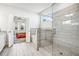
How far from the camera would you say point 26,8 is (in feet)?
7.38

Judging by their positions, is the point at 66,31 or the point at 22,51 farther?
the point at 66,31

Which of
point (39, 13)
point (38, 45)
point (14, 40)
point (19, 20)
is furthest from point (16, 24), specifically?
point (38, 45)

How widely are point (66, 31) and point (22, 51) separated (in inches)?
41.7

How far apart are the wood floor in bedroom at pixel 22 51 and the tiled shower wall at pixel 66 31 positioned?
0.33 m

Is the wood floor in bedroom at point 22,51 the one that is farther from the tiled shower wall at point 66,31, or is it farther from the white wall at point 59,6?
the white wall at point 59,6

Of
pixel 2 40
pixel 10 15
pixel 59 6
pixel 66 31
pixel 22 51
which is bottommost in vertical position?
pixel 22 51

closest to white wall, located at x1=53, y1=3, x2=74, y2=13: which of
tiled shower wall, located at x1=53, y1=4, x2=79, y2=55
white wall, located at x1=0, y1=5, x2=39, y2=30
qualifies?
tiled shower wall, located at x1=53, y1=4, x2=79, y2=55

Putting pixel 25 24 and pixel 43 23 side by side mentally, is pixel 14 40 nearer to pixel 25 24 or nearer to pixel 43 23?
pixel 25 24

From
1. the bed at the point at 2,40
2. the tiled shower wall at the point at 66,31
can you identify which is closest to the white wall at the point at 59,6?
the tiled shower wall at the point at 66,31

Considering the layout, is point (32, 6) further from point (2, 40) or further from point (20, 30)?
point (2, 40)

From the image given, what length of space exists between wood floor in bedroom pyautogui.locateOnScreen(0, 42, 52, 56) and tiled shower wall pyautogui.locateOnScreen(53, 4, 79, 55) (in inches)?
12.8

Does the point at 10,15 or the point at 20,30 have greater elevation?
the point at 10,15

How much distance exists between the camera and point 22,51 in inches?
88.6

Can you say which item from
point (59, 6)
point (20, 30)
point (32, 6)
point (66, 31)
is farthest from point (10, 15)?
point (66, 31)
